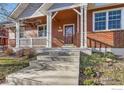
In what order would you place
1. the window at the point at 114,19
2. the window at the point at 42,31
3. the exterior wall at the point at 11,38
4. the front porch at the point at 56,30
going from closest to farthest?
the exterior wall at the point at 11,38
the window at the point at 114,19
the front porch at the point at 56,30
the window at the point at 42,31

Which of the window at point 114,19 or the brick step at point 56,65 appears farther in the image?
the window at point 114,19

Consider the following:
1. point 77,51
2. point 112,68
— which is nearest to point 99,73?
point 112,68

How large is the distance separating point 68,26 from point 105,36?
69.2 inches

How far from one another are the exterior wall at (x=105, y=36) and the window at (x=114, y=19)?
0.22 meters

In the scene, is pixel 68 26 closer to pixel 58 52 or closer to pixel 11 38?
pixel 58 52

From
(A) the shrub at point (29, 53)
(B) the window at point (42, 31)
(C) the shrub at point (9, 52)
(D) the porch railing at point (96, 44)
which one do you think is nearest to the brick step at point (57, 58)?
(A) the shrub at point (29, 53)

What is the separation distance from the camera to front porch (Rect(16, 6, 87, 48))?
27.6 feet

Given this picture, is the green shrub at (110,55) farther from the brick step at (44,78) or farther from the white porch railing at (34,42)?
the white porch railing at (34,42)

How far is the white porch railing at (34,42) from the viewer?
27.9 feet

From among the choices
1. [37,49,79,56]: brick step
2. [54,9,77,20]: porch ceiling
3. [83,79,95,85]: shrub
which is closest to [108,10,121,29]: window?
[54,9,77,20]: porch ceiling

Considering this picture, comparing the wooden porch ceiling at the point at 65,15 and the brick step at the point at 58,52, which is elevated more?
Answer: the wooden porch ceiling at the point at 65,15

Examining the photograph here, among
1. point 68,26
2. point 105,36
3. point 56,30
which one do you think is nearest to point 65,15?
point 68,26
